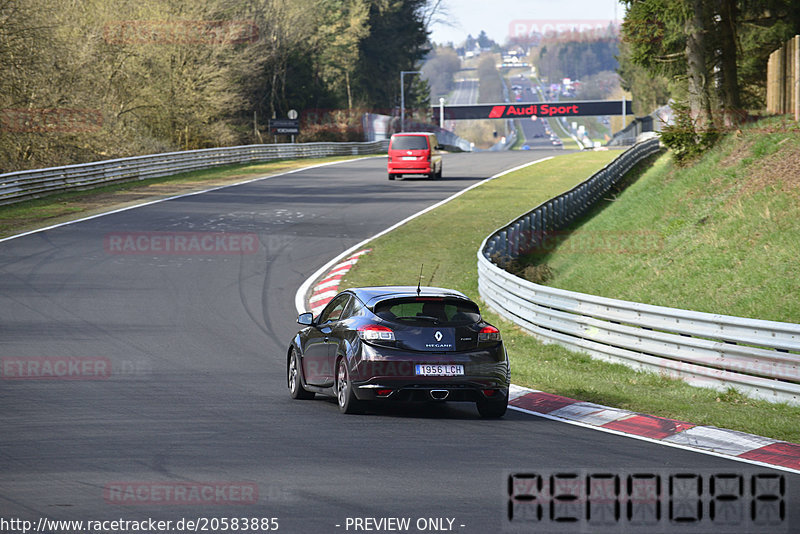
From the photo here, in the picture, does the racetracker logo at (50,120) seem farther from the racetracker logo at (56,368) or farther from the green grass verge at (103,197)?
the racetracker logo at (56,368)

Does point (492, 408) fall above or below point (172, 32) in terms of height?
below

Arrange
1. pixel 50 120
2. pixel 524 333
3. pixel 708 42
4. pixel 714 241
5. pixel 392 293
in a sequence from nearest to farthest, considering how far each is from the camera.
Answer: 1. pixel 392 293
2. pixel 524 333
3. pixel 714 241
4. pixel 708 42
5. pixel 50 120

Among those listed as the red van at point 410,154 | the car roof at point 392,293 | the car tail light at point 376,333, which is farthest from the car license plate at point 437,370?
the red van at point 410,154

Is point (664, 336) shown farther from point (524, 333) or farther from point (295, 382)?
point (295, 382)

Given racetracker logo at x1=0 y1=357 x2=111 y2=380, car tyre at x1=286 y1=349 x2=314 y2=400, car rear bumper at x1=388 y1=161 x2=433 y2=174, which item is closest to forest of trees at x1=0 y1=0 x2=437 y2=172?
car rear bumper at x1=388 y1=161 x2=433 y2=174

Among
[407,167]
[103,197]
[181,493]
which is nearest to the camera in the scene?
[181,493]

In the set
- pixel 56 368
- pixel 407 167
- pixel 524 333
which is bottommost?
pixel 524 333

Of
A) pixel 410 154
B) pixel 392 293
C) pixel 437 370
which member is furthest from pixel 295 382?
pixel 410 154

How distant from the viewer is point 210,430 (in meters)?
9.34

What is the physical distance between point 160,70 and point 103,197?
21292 mm

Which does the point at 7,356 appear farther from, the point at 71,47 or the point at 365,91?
the point at 365,91

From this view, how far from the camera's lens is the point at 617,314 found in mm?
13773

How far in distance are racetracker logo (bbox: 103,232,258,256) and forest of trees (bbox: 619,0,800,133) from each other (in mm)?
13473

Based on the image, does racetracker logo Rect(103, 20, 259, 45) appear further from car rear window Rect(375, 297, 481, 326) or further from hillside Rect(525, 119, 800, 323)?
car rear window Rect(375, 297, 481, 326)
